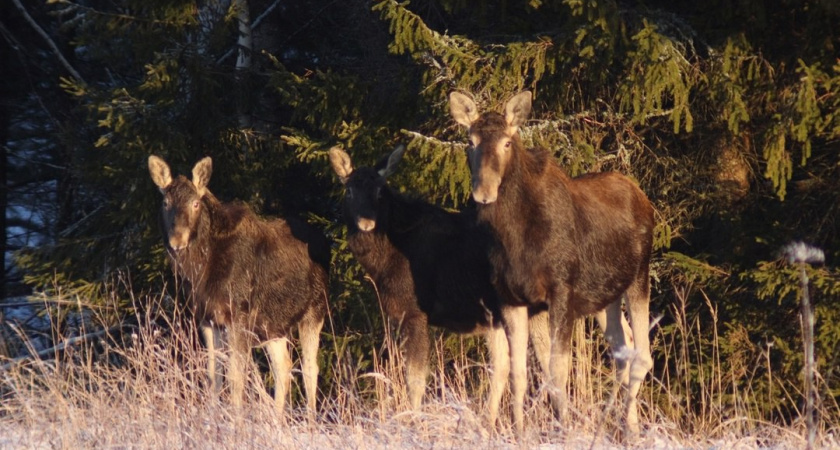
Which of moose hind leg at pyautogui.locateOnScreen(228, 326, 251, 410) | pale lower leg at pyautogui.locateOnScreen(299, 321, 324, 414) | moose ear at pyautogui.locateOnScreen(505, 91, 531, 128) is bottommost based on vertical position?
pale lower leg at pyautogui.locateOnScreen(299, 321, 324, 414)

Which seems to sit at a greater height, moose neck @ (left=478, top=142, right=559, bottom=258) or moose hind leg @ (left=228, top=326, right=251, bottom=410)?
moose neck @ (left=478, top=142, right=559, bottom=258)

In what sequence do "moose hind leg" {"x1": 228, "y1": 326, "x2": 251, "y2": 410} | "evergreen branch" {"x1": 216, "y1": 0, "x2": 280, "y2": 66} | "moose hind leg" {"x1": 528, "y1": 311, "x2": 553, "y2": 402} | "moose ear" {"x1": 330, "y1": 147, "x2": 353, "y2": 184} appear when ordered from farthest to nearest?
1. "evergreen branch" {"x1": 216, "y1": 0, "x2": 280, "y2": 66}
2. "moose ear" {"x1": 330, "y1": 147, "x2": 353, "y2": 184}
3. "moose hind leg" {"x1": 528, "y1": 311, "x2": 553, "y2": 402}
4. "moose hind leg" {"x1": 228, "y1": 326, "x2": 251, "y2": 410}

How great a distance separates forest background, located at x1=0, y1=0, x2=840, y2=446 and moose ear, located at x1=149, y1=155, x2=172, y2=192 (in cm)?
157

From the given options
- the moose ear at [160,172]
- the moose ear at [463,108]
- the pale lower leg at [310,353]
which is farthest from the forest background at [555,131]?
the moose ear at [463,108]

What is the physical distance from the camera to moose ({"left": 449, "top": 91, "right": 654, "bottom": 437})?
8.38m

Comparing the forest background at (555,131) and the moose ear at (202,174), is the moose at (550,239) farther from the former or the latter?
the moose ear at (202,174)

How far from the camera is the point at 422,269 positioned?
9.72 meters

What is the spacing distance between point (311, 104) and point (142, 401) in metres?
6.47

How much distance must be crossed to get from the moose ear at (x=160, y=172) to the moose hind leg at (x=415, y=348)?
3.12 meters

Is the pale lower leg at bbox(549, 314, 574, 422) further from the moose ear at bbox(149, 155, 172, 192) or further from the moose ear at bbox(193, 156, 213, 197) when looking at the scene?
the moose ear at bbox(149, 155, 172, 192)

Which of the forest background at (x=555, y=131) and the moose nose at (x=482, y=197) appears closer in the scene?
the moose nose at (x=482, y=197)

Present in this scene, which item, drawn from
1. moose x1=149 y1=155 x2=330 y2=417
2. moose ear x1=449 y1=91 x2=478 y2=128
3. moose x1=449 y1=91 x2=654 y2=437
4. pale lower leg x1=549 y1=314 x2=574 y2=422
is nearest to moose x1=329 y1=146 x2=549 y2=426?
moose x1=449 y1=91 x2=654 y2=437

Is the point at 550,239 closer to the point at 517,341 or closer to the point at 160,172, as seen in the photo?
the point at 517,341

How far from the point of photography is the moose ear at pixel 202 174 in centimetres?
1084
